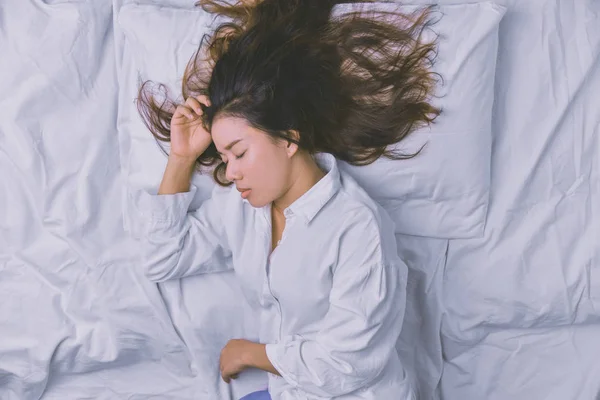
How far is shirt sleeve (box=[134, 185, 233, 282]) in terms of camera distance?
4.30 ft

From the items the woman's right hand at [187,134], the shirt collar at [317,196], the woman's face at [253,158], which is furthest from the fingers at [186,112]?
the shirt collar at [317,196]

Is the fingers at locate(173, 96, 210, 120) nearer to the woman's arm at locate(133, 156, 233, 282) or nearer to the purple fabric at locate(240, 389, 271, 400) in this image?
the woman's arm at locate(133, 156, 233, 282)

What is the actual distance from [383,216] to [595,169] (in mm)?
424

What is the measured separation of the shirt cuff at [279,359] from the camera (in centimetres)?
125

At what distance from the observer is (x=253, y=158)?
117 cm

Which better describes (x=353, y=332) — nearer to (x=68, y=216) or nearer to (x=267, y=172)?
(x=267, y=172)

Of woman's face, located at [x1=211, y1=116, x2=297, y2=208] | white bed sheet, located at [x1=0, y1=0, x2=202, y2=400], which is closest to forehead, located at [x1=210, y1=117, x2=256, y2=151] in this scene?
woman's face, located at [x1=211, y1=116, x2=297, y2=208]

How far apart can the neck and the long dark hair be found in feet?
0.07

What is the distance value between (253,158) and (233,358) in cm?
40

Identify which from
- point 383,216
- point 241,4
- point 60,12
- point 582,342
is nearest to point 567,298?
point 582,342

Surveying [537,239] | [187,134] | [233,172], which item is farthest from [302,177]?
[537,239]

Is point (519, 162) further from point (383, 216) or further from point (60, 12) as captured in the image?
point (60, 12)

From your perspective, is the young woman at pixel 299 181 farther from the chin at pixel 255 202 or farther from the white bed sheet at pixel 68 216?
the white bed sheet at pixel 68 216

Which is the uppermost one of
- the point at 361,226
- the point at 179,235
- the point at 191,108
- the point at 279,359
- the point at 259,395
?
the point at 191,108
